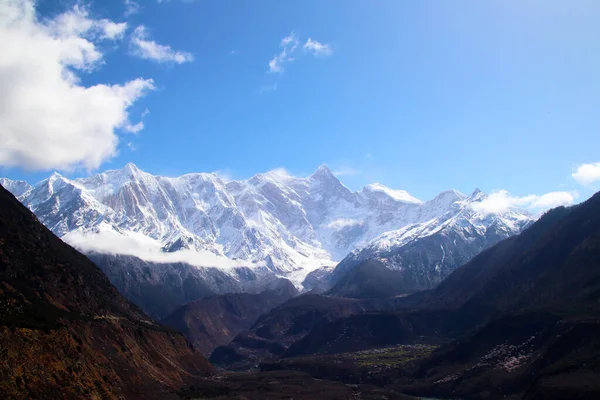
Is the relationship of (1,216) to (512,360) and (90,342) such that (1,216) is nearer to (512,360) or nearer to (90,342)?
(90,342)

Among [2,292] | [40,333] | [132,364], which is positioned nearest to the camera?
[40,333]

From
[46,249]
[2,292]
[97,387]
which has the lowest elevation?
[97,387]

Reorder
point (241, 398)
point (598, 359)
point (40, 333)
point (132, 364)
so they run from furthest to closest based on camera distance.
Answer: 1. point (241, 398)
2. point (132, 364)
3. point (598, 359)
4. point (40, 333)

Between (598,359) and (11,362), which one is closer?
(11,362)

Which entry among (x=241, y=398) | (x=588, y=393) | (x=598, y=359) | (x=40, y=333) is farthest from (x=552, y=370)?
(x=40, y=333)

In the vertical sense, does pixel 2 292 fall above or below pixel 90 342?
above

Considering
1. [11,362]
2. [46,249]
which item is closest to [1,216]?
[46,249]
